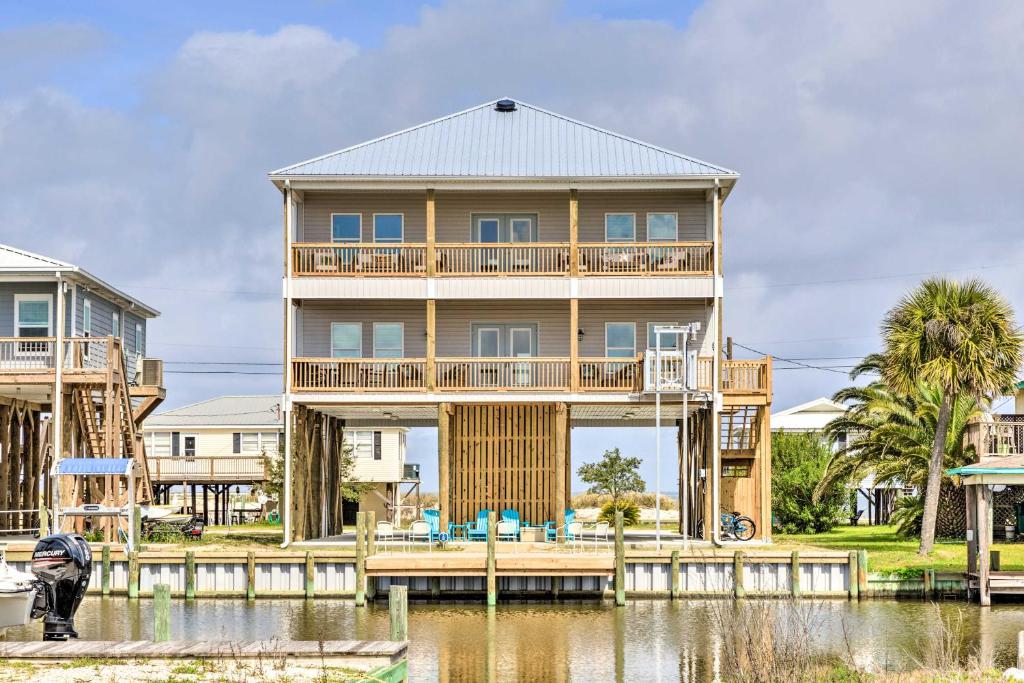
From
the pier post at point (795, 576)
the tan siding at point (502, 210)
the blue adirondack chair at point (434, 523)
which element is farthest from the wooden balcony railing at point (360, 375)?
the pier post at point (795, 576)

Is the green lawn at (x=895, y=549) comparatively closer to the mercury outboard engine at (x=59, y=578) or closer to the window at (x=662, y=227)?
the window at (x=662, y=227)

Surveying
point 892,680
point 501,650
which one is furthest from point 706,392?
point 892,680

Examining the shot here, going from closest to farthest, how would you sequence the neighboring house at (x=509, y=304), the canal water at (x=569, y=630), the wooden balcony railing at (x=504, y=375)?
1. the canal water at (x=569, y=630)
2. the neighboring house at (x=509, y=304)
3. the wooden balcony railing at (x=504, y=375)

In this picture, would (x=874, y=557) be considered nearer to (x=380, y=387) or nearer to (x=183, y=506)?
(x=380, y=387)

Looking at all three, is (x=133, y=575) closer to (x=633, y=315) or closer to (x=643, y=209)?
(x=633, y=315)

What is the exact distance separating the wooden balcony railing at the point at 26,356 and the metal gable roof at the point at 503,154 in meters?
8.44

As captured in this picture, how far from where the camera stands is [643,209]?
149 ft

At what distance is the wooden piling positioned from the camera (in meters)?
35.8

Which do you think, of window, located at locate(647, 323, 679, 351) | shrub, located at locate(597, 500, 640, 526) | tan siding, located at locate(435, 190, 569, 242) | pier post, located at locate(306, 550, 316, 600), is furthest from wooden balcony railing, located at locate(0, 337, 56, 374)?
shrub, located at locate(597, 500, 640, 526)

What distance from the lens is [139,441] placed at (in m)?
47.9

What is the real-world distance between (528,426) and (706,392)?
5005 millimetres

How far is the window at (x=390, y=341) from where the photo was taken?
149 feet

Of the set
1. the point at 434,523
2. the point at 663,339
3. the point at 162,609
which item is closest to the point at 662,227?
the point at 663,339

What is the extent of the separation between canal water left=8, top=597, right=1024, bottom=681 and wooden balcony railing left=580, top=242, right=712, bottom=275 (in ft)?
37.1
